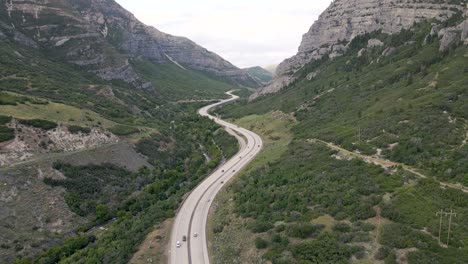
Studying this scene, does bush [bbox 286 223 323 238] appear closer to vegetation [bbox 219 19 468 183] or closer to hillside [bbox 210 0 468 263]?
hillside [bbox 210 0 468 263]

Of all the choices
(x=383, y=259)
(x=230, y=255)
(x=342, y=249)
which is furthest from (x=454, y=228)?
(x=230, y=255)

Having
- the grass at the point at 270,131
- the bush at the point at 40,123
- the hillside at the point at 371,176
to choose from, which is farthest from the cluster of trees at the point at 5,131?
the grass at the point at 270,131

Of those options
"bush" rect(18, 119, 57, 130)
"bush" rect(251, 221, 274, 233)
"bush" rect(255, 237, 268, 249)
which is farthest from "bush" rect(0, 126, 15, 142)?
"bush" rect(255, 237, 268, 249)

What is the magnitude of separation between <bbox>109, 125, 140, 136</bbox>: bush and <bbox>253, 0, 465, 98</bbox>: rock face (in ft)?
240

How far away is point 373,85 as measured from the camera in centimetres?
9456

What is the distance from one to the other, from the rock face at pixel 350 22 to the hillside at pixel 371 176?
17.9 m

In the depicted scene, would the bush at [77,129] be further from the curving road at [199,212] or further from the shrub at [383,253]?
the shrub at [383,253]

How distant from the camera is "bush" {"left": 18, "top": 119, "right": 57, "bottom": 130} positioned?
79.3 metres

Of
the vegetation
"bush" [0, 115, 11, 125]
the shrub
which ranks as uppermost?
the vegetation

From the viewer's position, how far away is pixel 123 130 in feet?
326

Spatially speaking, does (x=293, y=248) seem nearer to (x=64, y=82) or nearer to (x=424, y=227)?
(x=424, y=227)

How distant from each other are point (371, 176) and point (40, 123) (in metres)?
67.9

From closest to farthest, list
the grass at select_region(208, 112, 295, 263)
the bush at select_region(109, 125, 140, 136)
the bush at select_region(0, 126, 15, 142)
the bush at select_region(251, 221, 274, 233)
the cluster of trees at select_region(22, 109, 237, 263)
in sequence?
the grass at select_region(208, 112, 295, 263)
the bush at select_region(251, 221, 274, 233)
the cluster of trees at select_region(22, 109, 237, 263)
the bush at select_region(0, 126, 15, 142)
the bush at select_region(109, 125, 140, 136)

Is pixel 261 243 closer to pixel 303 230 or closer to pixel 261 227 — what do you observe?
pixel 261 227
